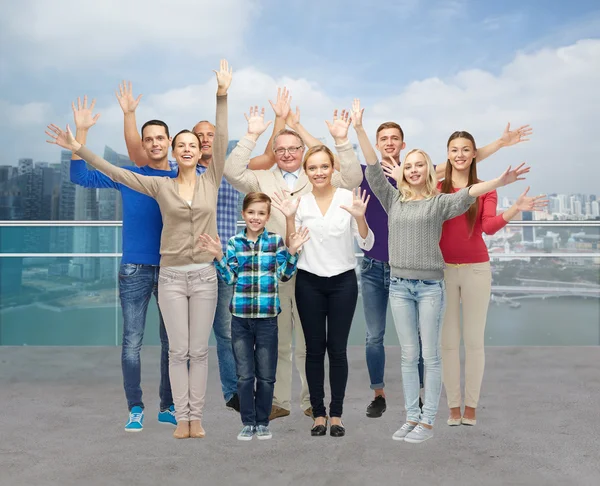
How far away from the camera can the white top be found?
8.37ft

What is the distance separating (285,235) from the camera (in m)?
2.75

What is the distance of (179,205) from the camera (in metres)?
2.54

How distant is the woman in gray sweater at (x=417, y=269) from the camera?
2.53 metres

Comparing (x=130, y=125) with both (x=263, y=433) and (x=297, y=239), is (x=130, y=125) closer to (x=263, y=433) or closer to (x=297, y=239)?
(x=297, y=239)

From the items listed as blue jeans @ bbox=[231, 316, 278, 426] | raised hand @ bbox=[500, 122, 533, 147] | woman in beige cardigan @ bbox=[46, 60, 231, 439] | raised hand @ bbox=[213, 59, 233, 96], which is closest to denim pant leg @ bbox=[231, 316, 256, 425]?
blue jeans @ bbox=[231, 316, 278, 426]

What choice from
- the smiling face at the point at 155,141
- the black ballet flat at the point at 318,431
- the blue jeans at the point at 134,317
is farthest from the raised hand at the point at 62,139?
the black ballet flat at the point at 318,431

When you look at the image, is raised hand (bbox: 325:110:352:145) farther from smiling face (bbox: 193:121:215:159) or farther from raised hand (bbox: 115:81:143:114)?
raised hand (bbox: 115:81:143:114)

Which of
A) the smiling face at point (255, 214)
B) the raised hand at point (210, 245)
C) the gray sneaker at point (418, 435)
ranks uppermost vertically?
the smiling face at point (255, 214)

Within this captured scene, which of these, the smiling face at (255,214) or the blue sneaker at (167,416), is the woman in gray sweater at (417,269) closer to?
the smiling face at (255,214)

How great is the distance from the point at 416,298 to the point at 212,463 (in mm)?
1029

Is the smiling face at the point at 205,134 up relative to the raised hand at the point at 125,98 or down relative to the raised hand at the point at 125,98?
down

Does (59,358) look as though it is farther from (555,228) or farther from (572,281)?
(572,281)

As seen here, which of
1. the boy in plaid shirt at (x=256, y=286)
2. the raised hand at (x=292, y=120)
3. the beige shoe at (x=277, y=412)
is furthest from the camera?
the raised hand at (x=292, y=120)

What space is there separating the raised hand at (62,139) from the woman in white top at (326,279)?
2.91ft
